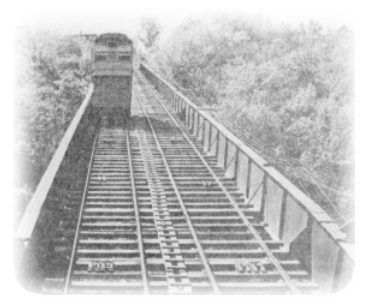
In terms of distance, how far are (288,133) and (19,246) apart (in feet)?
72.9

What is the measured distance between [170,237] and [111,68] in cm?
943

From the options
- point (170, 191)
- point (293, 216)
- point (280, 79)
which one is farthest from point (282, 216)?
point (280, 79)

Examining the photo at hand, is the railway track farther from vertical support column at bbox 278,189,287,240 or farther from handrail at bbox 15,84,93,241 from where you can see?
handrail at bbox 15,84,93,241

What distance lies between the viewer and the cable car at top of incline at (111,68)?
1608cm

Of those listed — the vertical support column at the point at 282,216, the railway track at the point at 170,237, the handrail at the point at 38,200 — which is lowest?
the railway track at the point at 170,237

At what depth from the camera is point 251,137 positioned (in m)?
29.2

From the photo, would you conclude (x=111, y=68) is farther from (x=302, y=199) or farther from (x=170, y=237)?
(x=302, y=199)

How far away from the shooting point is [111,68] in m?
16.4

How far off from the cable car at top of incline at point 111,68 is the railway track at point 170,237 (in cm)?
407

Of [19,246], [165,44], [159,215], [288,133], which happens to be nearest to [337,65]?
[288,133]

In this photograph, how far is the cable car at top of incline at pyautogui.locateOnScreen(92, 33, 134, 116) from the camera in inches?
633

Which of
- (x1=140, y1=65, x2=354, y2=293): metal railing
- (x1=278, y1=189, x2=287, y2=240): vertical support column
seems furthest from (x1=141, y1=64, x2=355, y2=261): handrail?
(x1=278, y1=189, x2=287, y2=240): vertical support column

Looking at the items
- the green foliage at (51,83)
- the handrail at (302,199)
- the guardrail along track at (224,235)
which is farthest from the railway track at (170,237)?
the green foliage at (51,83)

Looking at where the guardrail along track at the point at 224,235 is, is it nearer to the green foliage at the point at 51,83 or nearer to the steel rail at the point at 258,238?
the steel rail at the point at 258,238
